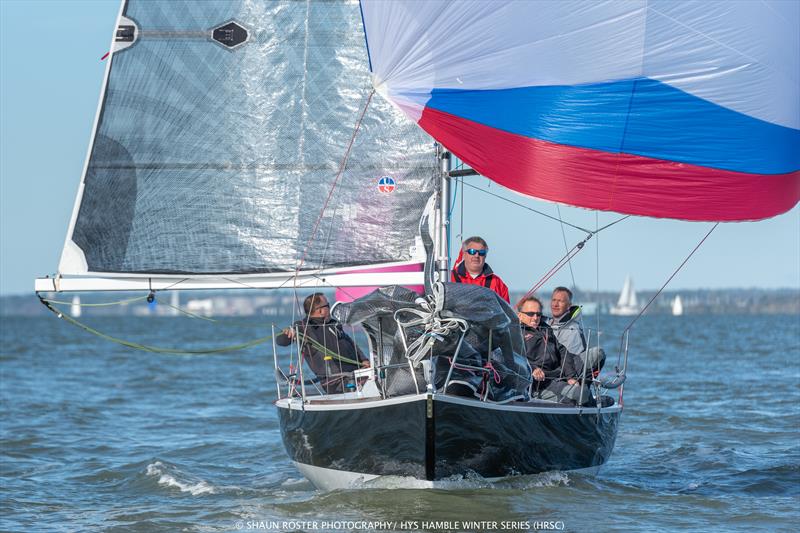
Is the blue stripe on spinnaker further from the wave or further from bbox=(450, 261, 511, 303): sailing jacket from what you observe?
the wave

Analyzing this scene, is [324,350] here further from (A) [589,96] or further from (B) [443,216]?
(A) [589,96]

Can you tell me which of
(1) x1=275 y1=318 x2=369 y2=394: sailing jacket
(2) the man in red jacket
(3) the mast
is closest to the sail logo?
(3) the mast

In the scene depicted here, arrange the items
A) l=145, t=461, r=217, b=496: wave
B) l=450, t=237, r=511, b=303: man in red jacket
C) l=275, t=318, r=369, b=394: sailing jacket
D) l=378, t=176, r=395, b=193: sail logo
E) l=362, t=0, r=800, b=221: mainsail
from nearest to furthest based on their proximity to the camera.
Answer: l=362, t=0, r=800, b=221: mainsail < l=450, t=237, r=511, b=303: man in red jacket < l=275, t=318, r=369, b=394: sailing jacket < l=378, t=176, r=395, b=193: sail logo < l=145, t=461, r=217, b=496: wave

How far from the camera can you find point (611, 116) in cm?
821

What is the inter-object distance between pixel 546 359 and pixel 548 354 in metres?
0.05

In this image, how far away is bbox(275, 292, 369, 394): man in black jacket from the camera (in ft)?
29.5

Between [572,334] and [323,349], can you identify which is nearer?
[572,334]

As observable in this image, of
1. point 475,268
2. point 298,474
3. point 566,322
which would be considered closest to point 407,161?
point 475,268

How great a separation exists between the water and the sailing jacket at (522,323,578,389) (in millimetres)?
778

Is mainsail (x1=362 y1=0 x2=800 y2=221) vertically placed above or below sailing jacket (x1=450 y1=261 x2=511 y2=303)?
above

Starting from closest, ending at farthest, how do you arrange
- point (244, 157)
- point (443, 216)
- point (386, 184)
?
point (443, 216) < point (386, 184) < point (244, 157)

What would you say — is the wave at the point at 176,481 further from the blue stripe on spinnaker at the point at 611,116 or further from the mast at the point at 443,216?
the blue stripe on spinnaker at the point at 611,116

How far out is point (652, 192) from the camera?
26.9ft

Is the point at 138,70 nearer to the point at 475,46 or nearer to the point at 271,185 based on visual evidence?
the point at 271,185
